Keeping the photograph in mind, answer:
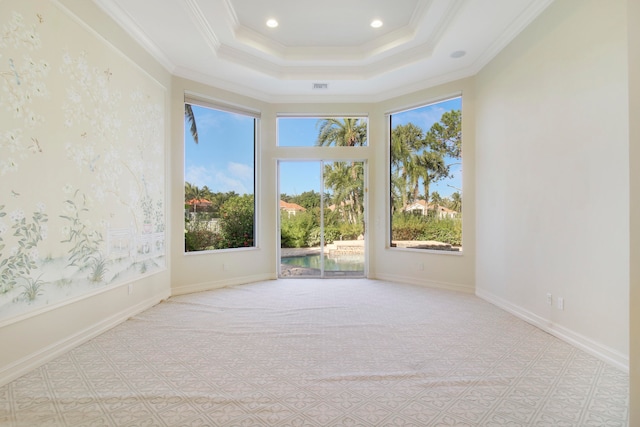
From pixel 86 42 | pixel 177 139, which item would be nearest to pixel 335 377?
pixel 86 42

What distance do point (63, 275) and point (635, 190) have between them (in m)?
4.01

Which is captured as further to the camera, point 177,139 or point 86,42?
point 177,139

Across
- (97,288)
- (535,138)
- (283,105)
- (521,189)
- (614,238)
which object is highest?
(283,105)

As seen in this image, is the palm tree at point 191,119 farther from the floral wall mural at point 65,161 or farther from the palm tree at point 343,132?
the palm tree at point 343,132

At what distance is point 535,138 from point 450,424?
2.95 metres

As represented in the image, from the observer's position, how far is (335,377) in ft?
7.64

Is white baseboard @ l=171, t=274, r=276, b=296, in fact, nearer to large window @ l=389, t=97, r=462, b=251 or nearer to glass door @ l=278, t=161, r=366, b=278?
glass door @ l=278, t=161, r=366, b=278

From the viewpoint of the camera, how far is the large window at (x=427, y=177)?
4957 millimetres

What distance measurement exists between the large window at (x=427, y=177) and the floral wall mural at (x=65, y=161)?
3.86 meters

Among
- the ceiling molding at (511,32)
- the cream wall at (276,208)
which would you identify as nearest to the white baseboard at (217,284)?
the cream wall at (276,208)

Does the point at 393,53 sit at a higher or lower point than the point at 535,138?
higher

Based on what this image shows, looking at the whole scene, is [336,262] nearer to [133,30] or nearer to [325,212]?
[325,212]

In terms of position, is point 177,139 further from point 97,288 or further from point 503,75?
point 503,75

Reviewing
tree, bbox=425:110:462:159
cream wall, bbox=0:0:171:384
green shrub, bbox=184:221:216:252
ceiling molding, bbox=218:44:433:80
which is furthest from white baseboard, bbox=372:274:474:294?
cream wall, bbox=0:0:171:384
